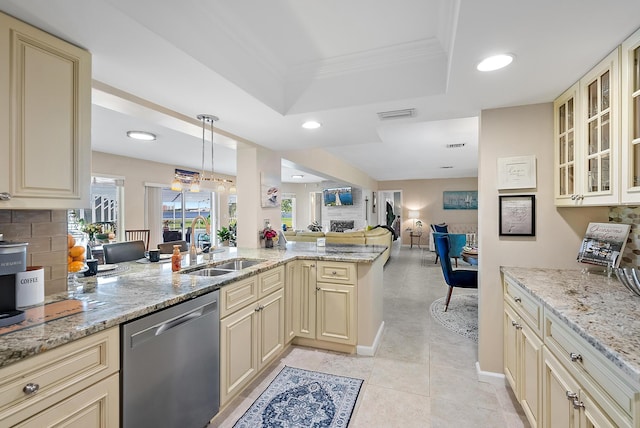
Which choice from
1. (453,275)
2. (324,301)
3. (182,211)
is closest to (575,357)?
(324,301)

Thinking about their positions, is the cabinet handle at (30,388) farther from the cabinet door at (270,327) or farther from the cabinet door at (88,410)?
the cabinet door at (270,327)

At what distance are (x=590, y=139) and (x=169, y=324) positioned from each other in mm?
2522

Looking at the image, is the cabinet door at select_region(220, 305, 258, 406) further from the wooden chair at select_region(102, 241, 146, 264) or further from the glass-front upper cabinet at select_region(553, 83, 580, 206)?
the glass-front upper cabinet at select_region(553, 83, 580, 206)

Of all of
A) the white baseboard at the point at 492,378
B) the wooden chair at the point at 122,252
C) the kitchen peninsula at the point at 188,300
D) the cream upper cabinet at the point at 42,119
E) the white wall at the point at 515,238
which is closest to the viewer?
the kitchen peninsula at the point at 188,300

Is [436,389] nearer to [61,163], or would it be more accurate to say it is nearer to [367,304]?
[367,304]

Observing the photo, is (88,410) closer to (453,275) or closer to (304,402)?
(304,402)

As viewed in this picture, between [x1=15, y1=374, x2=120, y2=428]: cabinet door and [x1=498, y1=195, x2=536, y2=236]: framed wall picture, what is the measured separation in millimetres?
2508

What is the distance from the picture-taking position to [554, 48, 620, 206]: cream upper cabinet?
142cm

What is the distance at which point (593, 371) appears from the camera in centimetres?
101

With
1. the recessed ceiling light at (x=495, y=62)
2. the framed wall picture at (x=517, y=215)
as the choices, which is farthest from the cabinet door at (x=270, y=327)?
the recessed ceiling light at (x=495, y=62)

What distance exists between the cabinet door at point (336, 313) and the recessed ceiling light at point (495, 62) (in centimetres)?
191

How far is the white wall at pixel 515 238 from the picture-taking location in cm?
204

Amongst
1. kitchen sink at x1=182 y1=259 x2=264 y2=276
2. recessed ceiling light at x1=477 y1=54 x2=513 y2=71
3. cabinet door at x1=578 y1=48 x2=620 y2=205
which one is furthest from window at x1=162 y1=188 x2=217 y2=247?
cabinet door at x1=578 y1=48 x2=620 y2=205

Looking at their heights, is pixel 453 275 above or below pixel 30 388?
below
